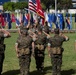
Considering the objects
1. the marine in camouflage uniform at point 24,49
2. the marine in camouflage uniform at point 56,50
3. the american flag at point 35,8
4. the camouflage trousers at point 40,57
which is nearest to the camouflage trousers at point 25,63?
the marine in camouflage uniform at point 24,49

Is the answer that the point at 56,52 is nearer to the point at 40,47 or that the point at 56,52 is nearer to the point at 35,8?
the point at 40,47

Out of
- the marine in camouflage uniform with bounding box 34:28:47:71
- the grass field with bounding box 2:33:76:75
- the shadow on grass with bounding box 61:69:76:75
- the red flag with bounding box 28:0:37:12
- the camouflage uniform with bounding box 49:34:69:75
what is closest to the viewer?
the camouflage uniform with bounding box 49:34:69:75

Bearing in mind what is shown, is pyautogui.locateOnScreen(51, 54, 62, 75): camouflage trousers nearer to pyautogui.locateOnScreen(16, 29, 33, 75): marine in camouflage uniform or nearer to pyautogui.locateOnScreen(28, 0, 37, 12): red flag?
pyautogui.locateOnScreen(16, 29, 33, 75): marine in camouflage uniform

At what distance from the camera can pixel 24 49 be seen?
11758 millimetres

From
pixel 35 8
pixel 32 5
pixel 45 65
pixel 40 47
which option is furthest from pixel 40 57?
pixel 32 5

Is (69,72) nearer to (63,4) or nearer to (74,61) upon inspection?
(74,61)

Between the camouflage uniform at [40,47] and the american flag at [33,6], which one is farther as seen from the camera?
the american flag at [33,6]

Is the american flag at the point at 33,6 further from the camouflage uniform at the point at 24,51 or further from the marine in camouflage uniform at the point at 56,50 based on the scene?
the camouflage uniform at the point at 24,51

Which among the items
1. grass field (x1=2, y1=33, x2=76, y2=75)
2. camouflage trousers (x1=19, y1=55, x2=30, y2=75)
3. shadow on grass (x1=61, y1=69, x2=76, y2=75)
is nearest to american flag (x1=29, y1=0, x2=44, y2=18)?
grass field (x1=2, y1=33, x2=76, y2=75)

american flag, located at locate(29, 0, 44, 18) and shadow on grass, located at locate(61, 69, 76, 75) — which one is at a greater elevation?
american flag, located at locate(29, 0, 44, 18)

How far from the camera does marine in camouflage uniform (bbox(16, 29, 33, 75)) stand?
11644 millimetres

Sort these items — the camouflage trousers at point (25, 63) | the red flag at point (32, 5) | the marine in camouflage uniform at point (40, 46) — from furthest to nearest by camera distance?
the red flag at point (32, 5) → the marine in camouflage uniform at point (40, 46) → the camouflage trousers at point (25, 63)

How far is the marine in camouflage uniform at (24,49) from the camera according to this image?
11.6 meters

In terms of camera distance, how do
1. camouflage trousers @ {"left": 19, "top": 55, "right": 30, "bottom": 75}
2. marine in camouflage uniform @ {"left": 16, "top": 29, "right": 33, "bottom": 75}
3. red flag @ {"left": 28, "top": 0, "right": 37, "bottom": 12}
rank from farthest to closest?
1. red flag @ {"left": 28, "top": 0, "right": 37, "bottom": 12}
2. camouflage trousers @ {"left": 19, "top": 55, "right": 30, "bottom": 75}
3. marine in camouflage uniform @ {"left": 16, "top": 29, "right": 33, "bottom": 75}
